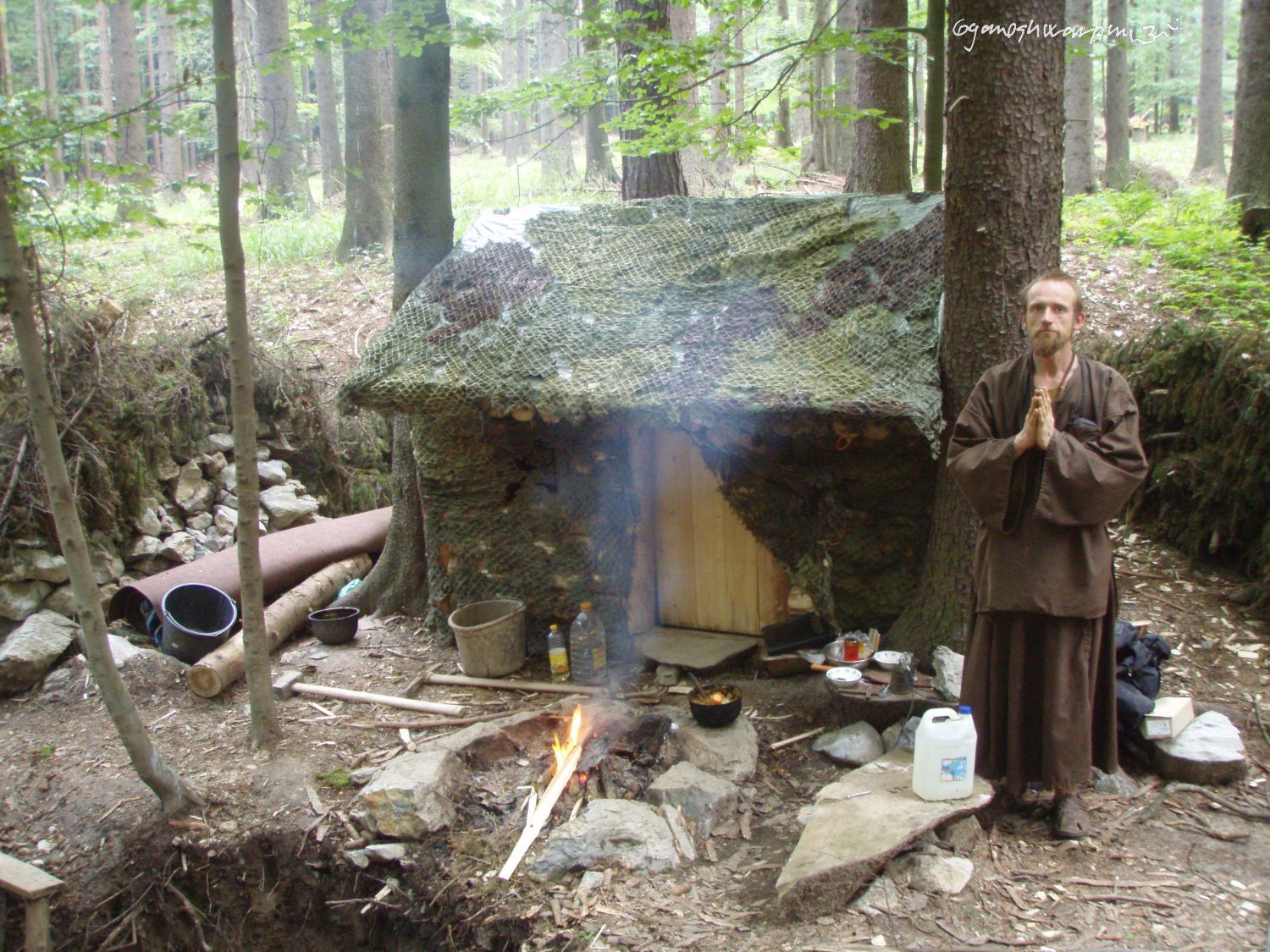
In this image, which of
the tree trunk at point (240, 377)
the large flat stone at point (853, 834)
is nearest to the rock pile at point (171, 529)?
the tree trunk at point (240, 377)

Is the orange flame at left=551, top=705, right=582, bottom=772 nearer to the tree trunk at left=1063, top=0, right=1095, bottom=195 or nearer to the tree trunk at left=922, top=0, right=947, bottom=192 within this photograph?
the tree trunk at left=922, top=0, right=947, bottom=192

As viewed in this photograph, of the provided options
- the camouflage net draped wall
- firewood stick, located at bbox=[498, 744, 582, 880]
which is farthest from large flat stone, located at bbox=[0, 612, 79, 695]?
the camouflage net draped wall

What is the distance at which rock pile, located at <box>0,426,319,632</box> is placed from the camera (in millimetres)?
6105

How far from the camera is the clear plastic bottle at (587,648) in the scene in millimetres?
5387

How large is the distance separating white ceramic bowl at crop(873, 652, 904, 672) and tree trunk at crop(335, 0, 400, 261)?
364 inches

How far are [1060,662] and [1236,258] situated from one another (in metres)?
5.60

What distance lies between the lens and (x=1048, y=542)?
344 centimetres

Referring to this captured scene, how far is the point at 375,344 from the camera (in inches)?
216

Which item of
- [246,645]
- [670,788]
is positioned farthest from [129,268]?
[670,788]

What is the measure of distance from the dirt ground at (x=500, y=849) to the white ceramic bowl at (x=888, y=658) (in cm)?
31

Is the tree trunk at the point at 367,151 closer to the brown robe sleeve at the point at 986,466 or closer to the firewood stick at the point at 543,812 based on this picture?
the firewood stick at the point at 543,812

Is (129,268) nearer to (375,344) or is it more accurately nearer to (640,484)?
(375,344)

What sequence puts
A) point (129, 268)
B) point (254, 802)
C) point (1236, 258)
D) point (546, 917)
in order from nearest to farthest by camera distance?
point (546, 917) → point (254, 802) → point (1236, 258) → point (129, 268)

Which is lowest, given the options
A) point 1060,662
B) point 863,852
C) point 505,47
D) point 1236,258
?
point 863,852
